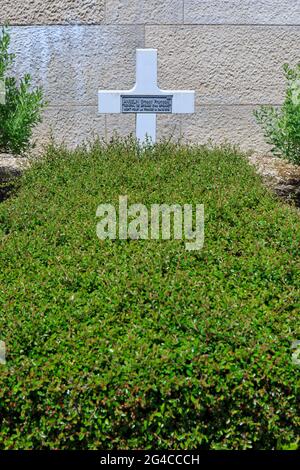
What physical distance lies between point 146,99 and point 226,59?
0.98 meters

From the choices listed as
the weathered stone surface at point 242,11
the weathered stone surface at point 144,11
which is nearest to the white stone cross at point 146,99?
the weathered stone surface at point 144,11

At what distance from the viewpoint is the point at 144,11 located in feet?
20.6

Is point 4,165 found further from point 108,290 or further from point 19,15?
point 108,290

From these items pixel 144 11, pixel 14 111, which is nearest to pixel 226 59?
pixel 144 11

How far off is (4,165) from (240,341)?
4.47 metres

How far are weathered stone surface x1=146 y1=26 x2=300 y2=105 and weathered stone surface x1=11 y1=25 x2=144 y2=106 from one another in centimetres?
30

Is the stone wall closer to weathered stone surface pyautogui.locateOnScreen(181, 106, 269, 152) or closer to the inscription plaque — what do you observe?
weathered stone surface pyautogui.locateOnScreen(181, 106, 269, 152)

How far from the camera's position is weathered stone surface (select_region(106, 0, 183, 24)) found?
6270mm

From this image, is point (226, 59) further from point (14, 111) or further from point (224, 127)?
point (14, 111)

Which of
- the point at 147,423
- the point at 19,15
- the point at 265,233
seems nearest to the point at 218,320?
the point at 147,423

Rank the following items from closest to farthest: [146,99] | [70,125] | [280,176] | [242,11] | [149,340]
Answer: [149,340] → [280,176] → [146,99] → [242,11] → [70,125]

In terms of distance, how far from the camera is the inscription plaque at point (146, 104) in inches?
238

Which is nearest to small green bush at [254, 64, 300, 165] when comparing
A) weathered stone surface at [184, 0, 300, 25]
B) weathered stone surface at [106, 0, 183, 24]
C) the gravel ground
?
the gravel ground
